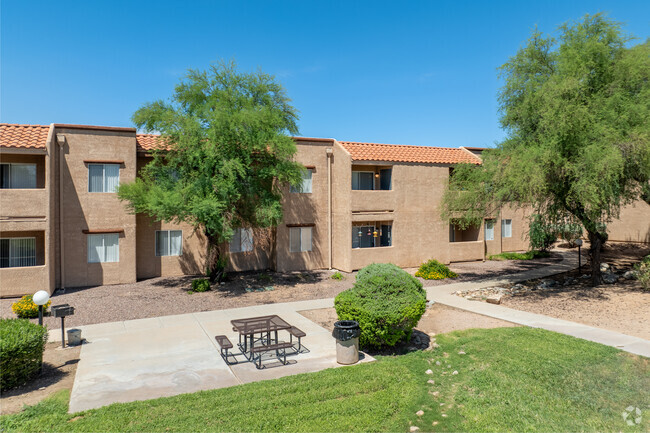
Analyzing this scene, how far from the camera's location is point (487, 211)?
18.8m

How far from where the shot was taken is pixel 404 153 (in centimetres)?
2333

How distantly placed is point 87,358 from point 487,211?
1626 cm

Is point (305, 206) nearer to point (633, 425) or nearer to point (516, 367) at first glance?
point (516, 367)

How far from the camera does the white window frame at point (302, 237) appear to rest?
21547 millimetres

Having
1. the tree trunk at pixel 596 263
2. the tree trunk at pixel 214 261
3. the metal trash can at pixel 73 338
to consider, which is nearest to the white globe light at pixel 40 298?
the metal trash can at pixel 73 338

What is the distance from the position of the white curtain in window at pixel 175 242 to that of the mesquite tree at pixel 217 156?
2460 millimetres

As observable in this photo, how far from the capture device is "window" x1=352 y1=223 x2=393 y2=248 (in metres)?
22.7

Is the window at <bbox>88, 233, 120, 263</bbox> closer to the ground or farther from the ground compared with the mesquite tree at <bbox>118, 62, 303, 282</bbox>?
closer to the ground

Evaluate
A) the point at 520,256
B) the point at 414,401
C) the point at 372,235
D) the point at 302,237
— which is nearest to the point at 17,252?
the point at 302,237

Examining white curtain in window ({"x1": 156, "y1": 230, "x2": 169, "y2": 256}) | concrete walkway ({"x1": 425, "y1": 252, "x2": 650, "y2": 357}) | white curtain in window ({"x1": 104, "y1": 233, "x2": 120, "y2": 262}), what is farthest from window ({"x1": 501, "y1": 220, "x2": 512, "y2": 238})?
white curtain in window ({"x1": 104, "y1": 233, "x2": 120, "y2": 262})

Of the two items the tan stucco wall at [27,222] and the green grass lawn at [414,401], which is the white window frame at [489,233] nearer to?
the green grass lawn at [414,401]

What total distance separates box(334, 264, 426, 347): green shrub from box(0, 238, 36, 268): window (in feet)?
46.7

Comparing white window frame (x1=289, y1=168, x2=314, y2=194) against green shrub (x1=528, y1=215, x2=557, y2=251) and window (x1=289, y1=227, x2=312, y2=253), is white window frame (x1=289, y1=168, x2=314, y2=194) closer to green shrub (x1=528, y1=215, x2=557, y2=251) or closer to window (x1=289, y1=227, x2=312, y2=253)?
window (x1=289, y1=227, x2=312, y2=253)

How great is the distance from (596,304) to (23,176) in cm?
2246
